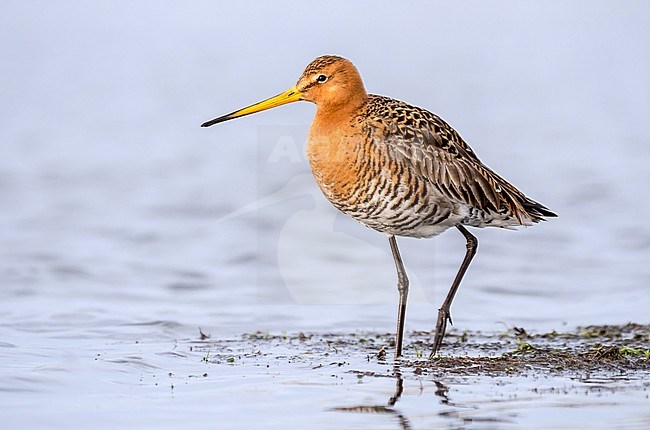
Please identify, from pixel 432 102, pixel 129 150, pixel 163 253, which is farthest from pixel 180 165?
pixel 432 102

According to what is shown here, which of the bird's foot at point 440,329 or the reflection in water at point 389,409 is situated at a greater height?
the bird's foot at point 440,329

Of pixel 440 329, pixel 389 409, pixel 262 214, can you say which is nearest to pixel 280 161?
pixel 262 214

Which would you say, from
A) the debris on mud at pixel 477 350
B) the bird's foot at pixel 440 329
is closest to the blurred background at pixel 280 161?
the debris on mud at pixel 477 350

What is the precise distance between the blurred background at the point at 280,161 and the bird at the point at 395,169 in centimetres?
158

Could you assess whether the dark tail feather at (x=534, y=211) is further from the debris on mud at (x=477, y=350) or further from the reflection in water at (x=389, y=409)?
the reflection in water at (x=389, y=409)

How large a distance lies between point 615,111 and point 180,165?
8.36 metres

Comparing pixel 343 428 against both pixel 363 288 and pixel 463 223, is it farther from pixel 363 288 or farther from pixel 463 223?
pixel 363 288

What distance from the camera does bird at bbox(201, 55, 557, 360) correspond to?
24.9 ft

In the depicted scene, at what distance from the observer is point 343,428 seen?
19.1 ft

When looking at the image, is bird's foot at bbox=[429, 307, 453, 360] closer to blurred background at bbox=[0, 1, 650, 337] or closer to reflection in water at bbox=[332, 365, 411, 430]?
reflection in water at bbox=[332, 365, 411, 430]

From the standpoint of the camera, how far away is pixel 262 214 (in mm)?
13445

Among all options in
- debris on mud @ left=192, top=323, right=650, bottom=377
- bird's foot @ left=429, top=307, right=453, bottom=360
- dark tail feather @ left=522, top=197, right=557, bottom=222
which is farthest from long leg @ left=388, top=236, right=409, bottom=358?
dark tail feather @ left=522, top=197, right=557, bottom=222

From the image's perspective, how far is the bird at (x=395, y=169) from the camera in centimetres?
759

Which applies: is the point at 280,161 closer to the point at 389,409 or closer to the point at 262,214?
the point at 262,214
